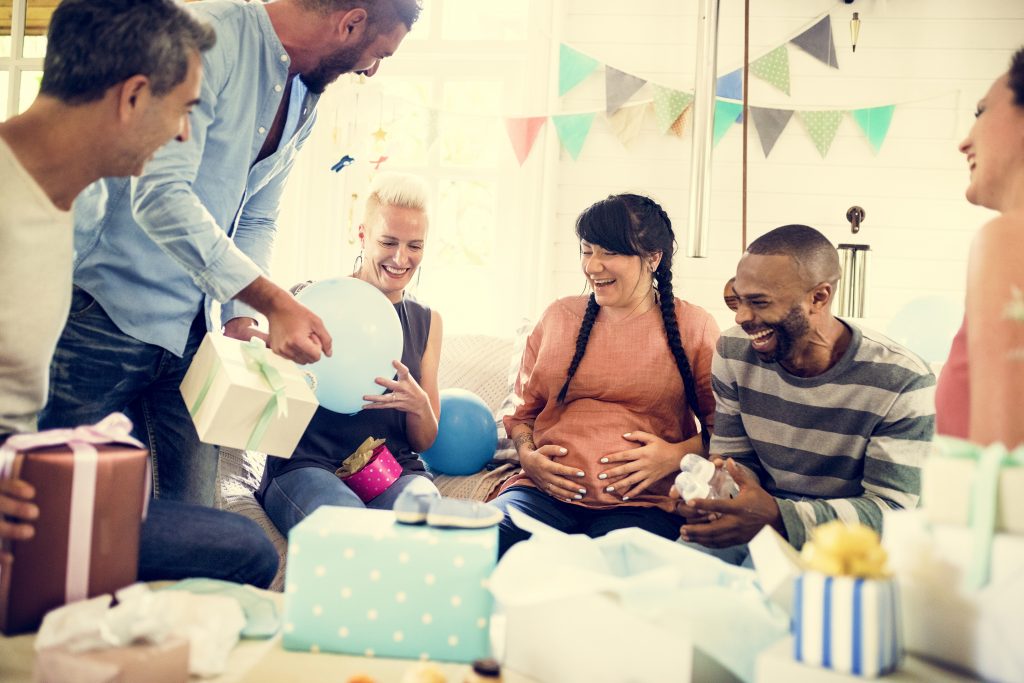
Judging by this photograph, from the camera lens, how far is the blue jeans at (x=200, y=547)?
1.23 m

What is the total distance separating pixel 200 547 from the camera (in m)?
1.26

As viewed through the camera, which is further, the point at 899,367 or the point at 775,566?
the point at 899,367

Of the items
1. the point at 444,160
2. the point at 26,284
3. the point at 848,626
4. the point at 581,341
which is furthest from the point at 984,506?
the point at 444,160

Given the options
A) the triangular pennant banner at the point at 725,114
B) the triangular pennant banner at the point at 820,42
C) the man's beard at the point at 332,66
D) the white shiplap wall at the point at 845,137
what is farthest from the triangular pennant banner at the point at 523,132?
the man's beard at the point at 332,66

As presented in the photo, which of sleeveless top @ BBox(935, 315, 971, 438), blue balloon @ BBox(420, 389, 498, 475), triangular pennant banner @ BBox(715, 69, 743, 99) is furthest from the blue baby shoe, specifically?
triangular pennant banner @ BBox(715, 69, 743, 99)

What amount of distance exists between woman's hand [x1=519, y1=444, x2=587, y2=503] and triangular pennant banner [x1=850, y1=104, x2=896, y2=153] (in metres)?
2.09

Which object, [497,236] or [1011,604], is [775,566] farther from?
[497,236]

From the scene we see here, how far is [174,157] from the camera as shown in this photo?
148cm

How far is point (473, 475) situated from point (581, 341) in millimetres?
562

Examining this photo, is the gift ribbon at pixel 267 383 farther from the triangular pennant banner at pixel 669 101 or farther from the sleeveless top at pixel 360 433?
the triangular pennant banner at pixel 669 101

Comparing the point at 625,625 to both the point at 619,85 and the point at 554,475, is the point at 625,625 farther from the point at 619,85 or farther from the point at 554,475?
the point at 619,85

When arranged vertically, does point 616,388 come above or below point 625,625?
above

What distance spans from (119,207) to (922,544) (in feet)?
4.61

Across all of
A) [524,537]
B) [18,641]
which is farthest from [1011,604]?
[524,537]
